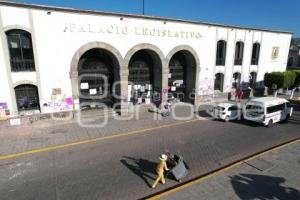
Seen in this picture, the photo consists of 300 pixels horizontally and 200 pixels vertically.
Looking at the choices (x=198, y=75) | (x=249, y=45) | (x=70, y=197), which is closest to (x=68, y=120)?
(x=70, y=197)

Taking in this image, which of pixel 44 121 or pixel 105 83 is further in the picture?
pixel 105 83

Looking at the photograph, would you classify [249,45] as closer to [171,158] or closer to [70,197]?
[171,158]

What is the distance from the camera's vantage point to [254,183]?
30.6ft

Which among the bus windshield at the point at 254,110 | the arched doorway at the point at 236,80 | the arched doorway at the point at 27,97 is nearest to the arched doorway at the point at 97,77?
the arched doorway at the point at 27,97

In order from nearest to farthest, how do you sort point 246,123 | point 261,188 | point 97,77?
point 261,188 < point 246,123 < point 97,77

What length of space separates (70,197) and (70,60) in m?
11.2

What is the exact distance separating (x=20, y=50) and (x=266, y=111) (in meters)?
19.1

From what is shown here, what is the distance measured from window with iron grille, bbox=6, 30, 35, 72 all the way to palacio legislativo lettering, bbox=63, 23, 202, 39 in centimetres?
285

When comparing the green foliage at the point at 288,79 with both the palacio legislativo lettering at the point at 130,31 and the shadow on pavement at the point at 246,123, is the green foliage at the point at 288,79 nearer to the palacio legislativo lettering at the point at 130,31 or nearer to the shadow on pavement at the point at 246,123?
the shadow on pavement at the point at 246,123

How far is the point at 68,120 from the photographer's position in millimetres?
17531

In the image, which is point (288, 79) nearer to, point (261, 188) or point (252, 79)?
point (252, 79)

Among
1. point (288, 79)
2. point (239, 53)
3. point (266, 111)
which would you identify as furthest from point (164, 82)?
point (288, 79)

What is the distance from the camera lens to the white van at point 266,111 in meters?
16.3

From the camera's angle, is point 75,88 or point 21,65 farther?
point 75,88
